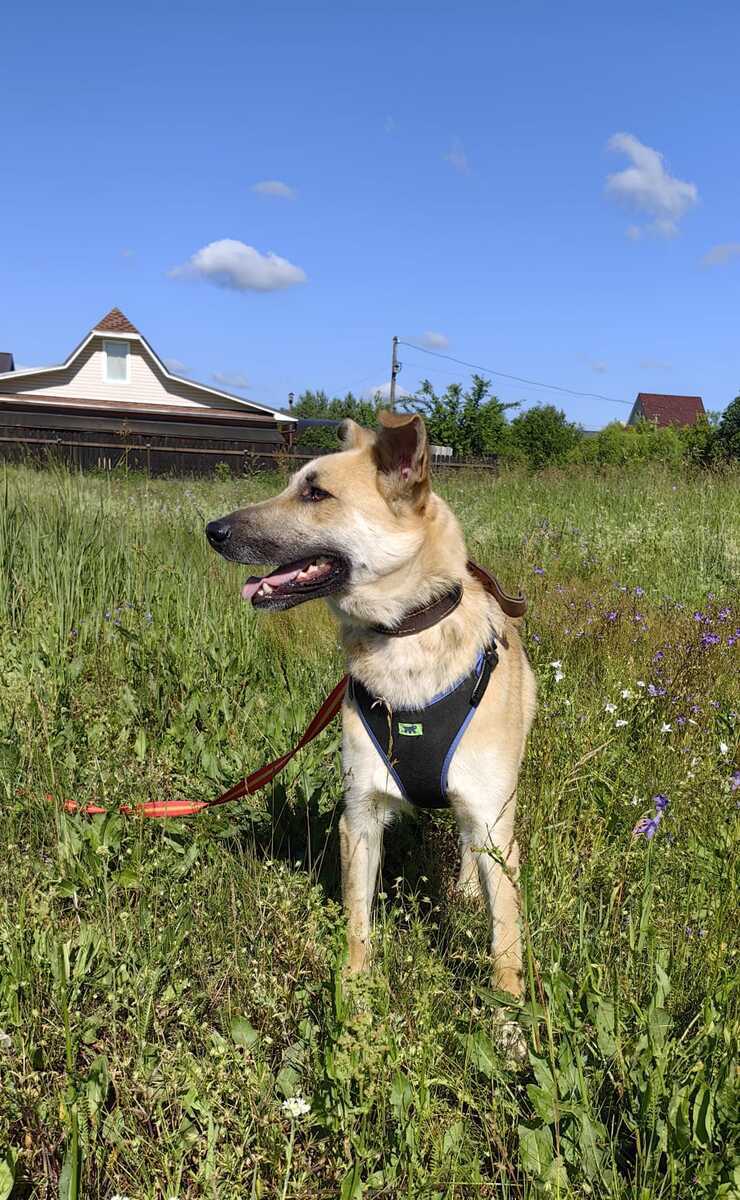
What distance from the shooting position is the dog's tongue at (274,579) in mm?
2766

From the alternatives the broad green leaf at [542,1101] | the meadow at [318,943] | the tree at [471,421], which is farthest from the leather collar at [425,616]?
the tree at [471,421]

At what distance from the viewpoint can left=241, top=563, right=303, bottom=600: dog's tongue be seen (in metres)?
2.77

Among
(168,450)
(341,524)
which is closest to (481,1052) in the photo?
(341,524)

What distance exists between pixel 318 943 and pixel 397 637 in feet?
3.19

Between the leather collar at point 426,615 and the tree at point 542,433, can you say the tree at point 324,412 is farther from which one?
the leather collar at point 426,615

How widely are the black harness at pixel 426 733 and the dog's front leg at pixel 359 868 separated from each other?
0.53 feet

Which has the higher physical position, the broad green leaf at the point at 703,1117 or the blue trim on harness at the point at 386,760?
the blue trim on harness at the point at 386,760

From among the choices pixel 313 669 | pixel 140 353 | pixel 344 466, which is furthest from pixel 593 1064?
pixel 140 353

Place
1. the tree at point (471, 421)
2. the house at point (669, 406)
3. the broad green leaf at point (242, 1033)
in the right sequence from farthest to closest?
the house at point (669, 406), the tree at point (471, 421), the broad green leaf at point (242, 1033)

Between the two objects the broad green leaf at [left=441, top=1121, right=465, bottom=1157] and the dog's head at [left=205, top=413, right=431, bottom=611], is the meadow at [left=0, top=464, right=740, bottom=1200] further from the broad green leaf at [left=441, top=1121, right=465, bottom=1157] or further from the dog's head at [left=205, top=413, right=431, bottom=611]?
the dog's head at [left=205, top=413, right=431, bottom=611]

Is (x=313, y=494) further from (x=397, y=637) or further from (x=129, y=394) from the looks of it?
(x=129, y=394)

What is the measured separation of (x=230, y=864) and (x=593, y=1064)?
144cm

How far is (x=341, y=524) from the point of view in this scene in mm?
2785

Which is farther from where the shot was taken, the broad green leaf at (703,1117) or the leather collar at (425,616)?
the leather collar at (425,616)
